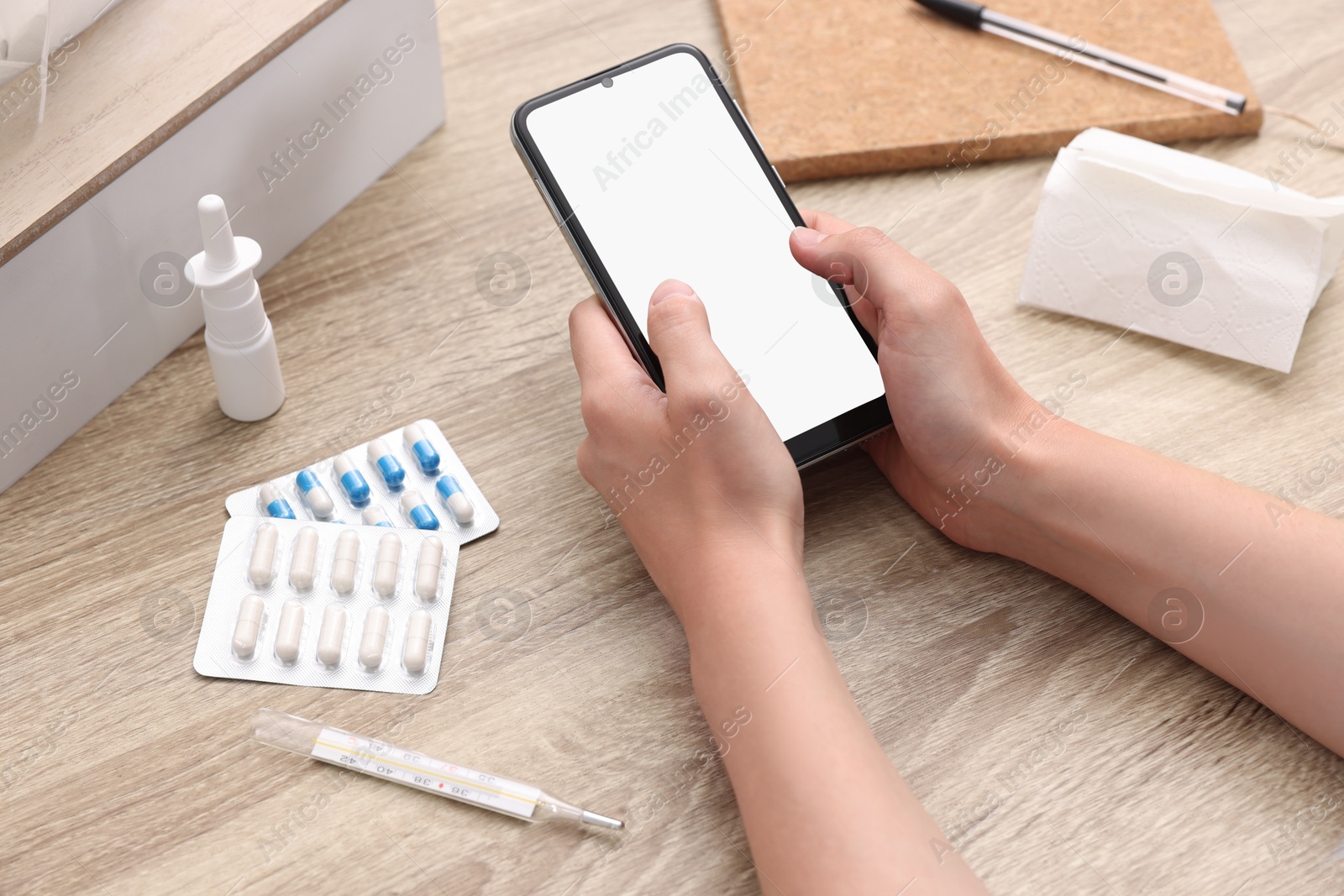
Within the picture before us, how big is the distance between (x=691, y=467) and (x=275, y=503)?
11.2 inches

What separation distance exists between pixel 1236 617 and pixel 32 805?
0.72m

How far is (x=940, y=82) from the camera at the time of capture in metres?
0.94

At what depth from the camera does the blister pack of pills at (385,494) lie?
2.30ft

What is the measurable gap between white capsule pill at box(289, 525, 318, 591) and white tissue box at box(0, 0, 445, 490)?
0.52 feet

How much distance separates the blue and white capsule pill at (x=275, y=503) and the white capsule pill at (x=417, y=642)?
4.7 inches

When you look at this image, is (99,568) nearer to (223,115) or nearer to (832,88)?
(223,115)

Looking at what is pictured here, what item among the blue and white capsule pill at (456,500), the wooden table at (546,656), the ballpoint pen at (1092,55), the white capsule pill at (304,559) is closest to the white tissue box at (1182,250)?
the wooden table at (546,656)

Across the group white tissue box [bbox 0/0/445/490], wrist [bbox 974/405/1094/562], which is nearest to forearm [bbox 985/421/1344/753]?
wrist [bbox 974/405/1094/562]

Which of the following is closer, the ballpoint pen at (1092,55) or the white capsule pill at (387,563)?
the white capsule pill at (387,563)

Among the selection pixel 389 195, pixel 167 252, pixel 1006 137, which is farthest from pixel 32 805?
pixel 1006 137

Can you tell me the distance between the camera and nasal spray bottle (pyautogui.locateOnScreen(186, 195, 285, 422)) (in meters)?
0.65

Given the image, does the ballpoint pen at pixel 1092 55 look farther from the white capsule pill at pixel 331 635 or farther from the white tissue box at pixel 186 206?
the white capsule pill at pixel 331 635

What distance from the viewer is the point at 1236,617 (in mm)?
638

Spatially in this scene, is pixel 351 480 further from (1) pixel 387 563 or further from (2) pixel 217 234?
(2) pixel 217 234
